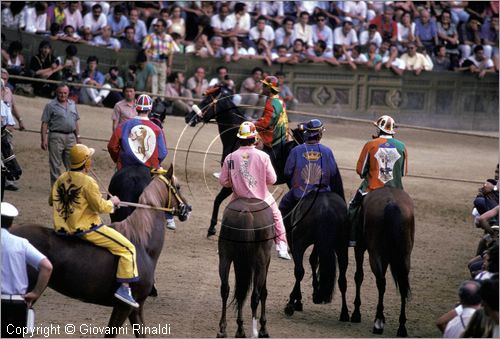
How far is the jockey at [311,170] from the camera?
13.9 metres

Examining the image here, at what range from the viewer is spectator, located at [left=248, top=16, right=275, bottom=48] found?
85.6 ft

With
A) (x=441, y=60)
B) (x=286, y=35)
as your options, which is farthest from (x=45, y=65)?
(x=441, y=60)

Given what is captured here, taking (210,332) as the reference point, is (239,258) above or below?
above

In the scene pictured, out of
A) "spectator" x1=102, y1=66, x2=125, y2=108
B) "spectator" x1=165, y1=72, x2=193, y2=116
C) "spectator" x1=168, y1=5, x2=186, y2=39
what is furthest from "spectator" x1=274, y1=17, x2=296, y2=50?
"spectator" x1=102, y1=66, x2=125, y2=108

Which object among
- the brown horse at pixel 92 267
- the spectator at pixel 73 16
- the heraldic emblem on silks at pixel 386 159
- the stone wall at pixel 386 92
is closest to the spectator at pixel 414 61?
the stone wall at pixel 386 92

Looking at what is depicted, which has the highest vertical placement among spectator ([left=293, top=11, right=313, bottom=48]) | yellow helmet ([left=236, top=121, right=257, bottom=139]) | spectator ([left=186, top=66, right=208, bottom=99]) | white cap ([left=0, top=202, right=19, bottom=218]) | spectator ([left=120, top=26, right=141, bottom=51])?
spectator ([left=293, top=11, right=313, bottom=48])

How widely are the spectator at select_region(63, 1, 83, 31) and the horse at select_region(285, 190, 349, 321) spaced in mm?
12215

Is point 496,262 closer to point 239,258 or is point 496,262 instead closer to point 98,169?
point 239,258

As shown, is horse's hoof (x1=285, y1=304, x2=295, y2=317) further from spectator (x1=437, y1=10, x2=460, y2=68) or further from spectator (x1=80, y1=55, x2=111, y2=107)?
spectator (x1=437, y1=10, x2=460, y2=68)

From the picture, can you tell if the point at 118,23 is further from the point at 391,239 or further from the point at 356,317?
the point at 391,239

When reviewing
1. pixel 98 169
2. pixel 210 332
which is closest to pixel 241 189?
pixel 210 332

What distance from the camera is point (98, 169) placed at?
2111 centimetres

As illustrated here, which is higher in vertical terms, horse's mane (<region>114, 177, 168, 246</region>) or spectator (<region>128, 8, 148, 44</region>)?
spectator (<region>128, 8, 148, 44</region>)

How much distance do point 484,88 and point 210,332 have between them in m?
17.1
